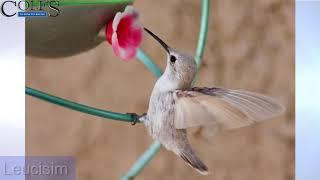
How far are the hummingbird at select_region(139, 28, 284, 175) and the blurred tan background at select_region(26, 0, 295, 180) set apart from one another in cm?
2

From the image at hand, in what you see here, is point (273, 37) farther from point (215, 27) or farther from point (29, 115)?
point (29, 115)

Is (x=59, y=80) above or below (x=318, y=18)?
below

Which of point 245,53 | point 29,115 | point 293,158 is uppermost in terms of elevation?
point 245,53

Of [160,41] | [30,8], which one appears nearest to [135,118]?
[160,41]

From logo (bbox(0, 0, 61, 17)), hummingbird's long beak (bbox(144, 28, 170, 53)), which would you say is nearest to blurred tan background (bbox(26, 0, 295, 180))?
hummingbird's long beak (bbox(144, 28, 170, 53))

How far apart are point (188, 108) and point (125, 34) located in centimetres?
24

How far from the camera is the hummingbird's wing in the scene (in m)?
1.04

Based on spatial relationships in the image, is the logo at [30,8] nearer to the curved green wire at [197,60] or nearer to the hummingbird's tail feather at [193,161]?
the curved green wire at [197,60]

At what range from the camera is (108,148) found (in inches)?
42.7

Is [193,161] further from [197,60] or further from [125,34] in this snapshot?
[125,34]

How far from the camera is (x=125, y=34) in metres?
1.09

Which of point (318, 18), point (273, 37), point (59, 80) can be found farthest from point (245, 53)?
point (59, 80)

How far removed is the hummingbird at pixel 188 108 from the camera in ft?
3.43

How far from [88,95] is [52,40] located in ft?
0.52
